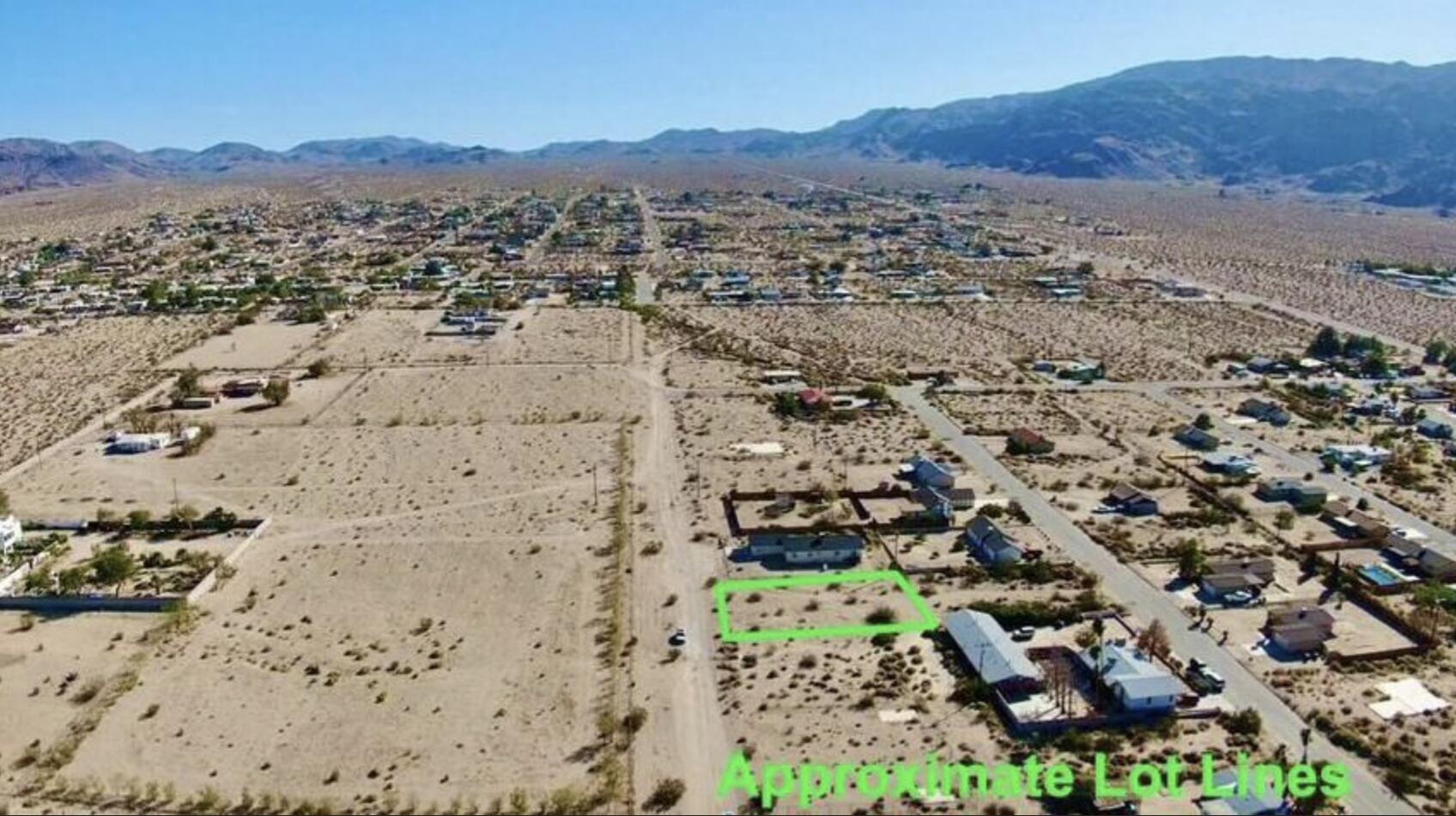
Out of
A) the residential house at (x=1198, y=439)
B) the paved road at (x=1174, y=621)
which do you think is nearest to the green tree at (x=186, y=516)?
the paved road at (x=1174, y=621)

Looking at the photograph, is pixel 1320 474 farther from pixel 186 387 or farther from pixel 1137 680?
pixel 186 387

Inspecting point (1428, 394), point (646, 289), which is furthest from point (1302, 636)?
point (646, 289)

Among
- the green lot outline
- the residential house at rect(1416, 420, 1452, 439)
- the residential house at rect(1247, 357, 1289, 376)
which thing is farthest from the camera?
the residential house at rect(1247, 357, 1289, 376)

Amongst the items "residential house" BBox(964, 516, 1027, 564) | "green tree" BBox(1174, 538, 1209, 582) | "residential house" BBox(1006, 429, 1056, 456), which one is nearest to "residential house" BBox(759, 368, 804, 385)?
"residential house" BBox(1006, 429, 1056, 456)

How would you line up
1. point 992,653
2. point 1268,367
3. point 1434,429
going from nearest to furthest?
point 992,653, point 1434,429, point 1268,367

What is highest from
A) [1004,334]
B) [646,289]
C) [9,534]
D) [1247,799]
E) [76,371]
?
[646,289]

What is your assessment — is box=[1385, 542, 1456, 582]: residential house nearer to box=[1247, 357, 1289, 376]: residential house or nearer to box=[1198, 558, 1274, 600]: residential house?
box=[1198, 558, 1274, 600]: residential house
